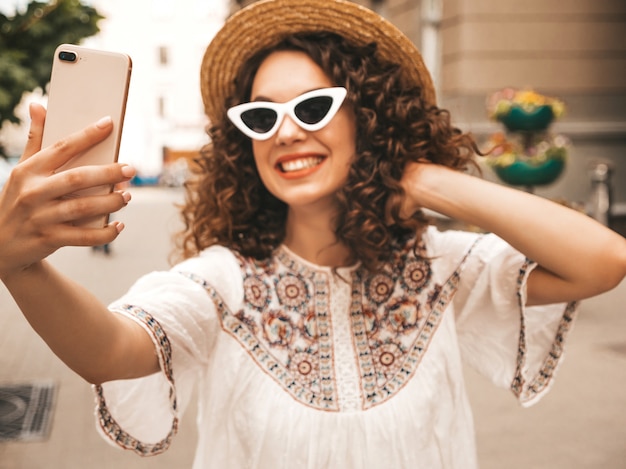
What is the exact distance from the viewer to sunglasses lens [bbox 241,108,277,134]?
6.35 ft

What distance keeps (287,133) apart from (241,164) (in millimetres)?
384

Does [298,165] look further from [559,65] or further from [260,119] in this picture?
[559,65]

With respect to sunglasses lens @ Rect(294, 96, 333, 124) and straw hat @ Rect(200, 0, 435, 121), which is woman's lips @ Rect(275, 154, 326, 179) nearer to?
sunglasses lens @ Rect(294, 96, 333, 124)

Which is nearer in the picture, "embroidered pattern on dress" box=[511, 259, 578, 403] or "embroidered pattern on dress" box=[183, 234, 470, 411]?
"embroidered pattern on dress" box=[183, 234, 470, 411]

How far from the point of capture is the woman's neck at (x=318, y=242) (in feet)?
6.89

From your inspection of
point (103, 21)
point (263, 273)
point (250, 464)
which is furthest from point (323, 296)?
point (103, 21)

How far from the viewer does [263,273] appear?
203 centimetres

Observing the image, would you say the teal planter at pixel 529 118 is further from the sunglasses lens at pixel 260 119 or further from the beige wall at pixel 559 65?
the sunglasses lens at pixel 260 119

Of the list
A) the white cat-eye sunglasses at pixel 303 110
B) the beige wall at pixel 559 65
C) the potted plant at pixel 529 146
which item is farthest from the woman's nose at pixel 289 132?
the beige wall at pixel 559 65

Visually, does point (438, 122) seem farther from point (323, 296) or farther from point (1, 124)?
point (1, 124)

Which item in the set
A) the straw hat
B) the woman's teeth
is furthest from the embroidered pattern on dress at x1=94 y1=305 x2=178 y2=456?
the straw hat

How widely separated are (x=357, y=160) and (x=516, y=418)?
3.18 metres

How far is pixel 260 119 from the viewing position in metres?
1.96

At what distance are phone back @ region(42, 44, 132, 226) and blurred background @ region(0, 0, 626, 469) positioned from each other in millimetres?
1182
